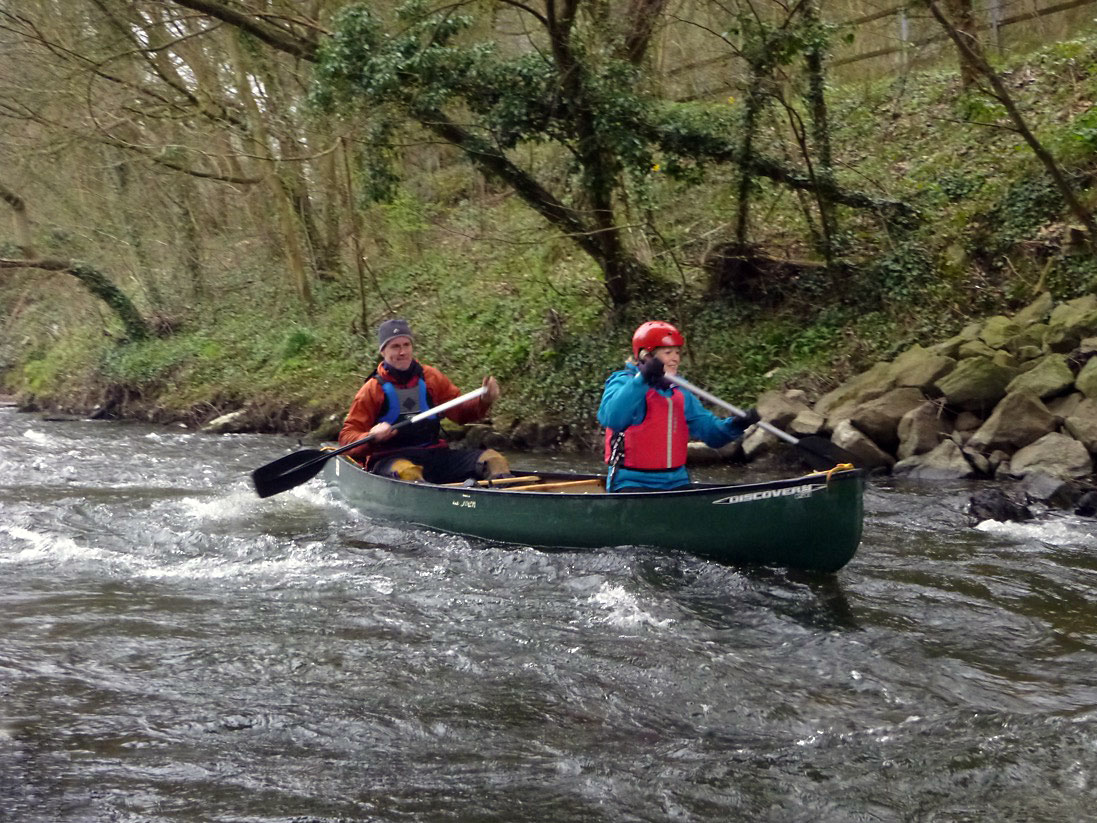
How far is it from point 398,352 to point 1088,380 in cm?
586

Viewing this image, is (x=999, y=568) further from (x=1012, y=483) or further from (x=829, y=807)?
(x=829, y=807)

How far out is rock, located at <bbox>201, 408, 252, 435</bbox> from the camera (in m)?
16.6

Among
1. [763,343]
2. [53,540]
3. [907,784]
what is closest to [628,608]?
[907,784]

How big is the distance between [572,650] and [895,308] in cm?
856

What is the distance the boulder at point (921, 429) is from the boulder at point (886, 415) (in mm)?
71

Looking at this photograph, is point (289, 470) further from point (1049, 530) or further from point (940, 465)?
point (940, 465)

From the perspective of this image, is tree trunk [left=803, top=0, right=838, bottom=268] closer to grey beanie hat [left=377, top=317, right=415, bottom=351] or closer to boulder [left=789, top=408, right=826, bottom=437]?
boulder [left=789, top=408, right=826, bottom=437]

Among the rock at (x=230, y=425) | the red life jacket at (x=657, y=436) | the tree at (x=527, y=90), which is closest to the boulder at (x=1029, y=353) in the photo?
the tree at (x=527, y=90)

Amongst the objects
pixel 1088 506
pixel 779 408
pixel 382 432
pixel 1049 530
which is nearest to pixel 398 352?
pixel 382 432

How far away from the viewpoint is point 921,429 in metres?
10.5

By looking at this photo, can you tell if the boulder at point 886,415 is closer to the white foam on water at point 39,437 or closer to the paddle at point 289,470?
the paddle at point 289,470

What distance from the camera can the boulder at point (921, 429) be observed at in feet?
34.2

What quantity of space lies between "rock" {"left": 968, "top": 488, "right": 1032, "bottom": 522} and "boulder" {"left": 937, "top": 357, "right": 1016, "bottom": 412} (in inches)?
83.6

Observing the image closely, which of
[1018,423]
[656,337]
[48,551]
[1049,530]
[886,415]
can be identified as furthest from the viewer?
[886,415]
